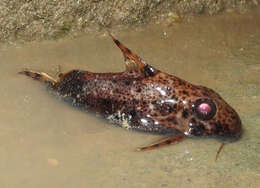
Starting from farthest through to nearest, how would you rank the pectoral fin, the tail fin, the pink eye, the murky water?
the tail fin, the pink eye, the pectoral fin, the murky water

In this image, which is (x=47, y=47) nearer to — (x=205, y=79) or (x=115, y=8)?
(x=115, y=8)

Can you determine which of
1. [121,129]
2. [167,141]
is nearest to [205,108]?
[167,141]

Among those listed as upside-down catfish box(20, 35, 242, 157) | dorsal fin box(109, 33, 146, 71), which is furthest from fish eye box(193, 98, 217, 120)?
dorsal fin box(109, 33, 146, 71)

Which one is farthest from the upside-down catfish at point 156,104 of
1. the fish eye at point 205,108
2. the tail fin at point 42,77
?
the tail fin at point 42,77

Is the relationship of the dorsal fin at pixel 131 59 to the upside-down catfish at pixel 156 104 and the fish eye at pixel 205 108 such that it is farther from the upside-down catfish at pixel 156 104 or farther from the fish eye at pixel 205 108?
the fish eye at pixel 205 108

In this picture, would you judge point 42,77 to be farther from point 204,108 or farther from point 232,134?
point 232,134

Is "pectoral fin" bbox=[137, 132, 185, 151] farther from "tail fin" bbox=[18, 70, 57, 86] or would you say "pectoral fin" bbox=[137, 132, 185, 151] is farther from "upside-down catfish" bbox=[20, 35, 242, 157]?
"tail fin" bbox=[18, 70, 57, 86]
